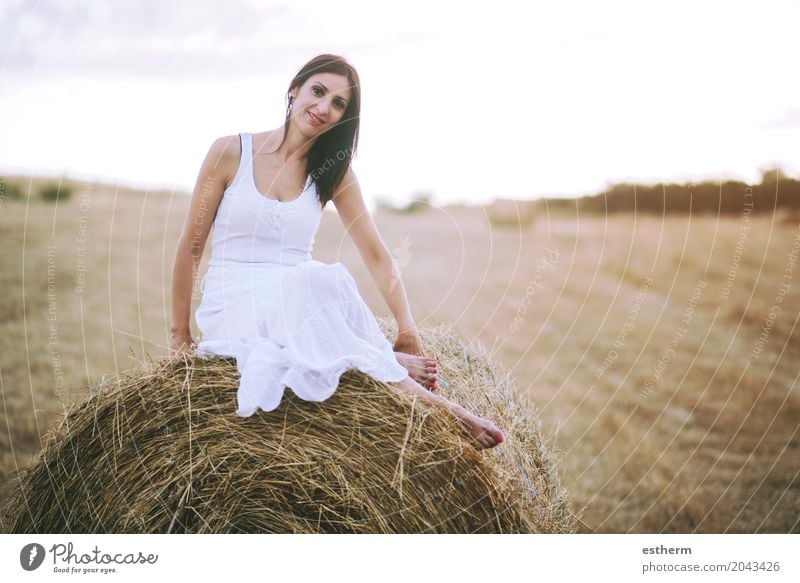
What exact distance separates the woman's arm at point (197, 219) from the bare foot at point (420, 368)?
68 cm

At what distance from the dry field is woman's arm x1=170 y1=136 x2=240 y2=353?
1.01 m

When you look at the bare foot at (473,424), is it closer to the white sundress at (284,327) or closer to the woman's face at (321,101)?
the white sundress at (284,327)

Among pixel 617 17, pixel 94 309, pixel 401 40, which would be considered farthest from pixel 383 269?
pixel 94 309

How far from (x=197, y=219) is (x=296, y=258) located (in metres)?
0.34

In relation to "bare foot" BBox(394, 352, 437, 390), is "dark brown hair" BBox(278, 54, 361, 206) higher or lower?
higher

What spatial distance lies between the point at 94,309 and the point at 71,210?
734mm

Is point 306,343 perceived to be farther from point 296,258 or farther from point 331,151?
point 331,151

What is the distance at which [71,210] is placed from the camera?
18.7 feet

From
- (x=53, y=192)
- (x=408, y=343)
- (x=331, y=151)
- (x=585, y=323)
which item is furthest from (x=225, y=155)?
(x=585, y=323)

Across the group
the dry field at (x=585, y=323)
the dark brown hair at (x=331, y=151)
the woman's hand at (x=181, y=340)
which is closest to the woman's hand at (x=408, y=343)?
the dark brown hair at (x=331, y=151)

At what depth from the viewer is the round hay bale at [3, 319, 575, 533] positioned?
84.4 inches

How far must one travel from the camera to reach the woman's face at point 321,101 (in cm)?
256

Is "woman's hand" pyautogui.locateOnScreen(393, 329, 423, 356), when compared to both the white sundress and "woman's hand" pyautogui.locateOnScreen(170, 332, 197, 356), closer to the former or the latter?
the white sundress

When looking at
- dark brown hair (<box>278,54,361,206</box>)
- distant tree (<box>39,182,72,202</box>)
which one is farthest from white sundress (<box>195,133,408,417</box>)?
distant tree (<box>39,182,72,202</box>)
